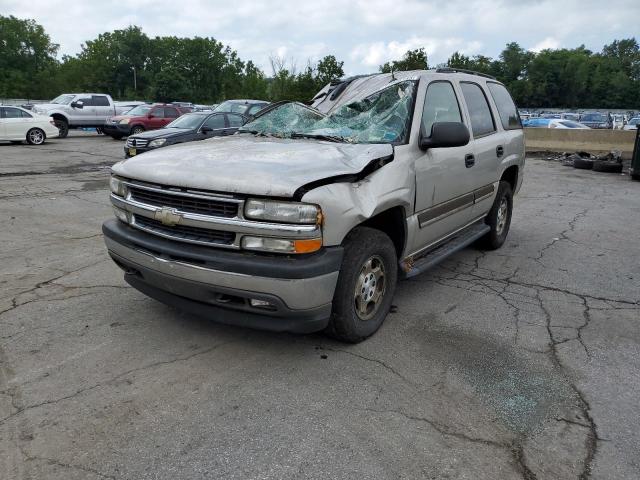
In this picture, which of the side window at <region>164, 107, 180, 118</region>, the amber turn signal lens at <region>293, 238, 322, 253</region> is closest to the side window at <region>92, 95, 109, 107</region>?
the side window at <region>164, 107, 180, 118</region>

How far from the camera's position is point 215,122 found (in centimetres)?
1376

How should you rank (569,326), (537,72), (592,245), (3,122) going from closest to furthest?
(569,326) < (592,245) < (3,122) < (537,72)

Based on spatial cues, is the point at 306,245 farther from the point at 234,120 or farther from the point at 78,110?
the point at 78,110

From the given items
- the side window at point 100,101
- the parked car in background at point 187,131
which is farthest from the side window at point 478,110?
the side window at point 100,101

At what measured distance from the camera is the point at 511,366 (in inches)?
132

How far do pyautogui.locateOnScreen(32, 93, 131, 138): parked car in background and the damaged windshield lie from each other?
2227 cm

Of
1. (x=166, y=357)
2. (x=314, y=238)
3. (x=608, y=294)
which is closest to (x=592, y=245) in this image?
(x=608, y=294)

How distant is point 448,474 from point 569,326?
221 cm

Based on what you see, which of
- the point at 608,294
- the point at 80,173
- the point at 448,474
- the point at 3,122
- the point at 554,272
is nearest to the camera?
the point at 448,474

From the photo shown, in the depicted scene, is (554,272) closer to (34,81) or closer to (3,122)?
(3,122)

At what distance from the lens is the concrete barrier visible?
17.9 m

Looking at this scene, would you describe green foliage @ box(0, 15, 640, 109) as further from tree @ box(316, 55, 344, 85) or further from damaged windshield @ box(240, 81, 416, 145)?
damaged windshield @ box(240, 81, 416, 145)

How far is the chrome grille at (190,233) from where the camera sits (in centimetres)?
302

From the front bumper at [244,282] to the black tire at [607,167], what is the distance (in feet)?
46.2
